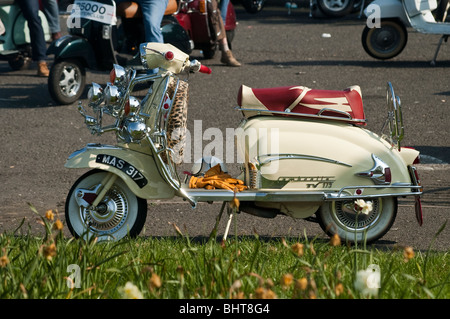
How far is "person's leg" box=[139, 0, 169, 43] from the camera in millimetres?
8805

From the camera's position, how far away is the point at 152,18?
8.82 m

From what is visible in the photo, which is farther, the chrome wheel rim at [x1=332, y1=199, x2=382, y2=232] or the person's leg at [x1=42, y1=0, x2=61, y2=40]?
the person's leg at [x1=42, y1=0, x2=61, y2=40]

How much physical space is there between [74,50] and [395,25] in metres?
4.72

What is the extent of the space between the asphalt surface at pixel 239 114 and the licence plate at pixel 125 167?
1.74 ft

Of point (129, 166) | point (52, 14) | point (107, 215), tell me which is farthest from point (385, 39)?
point (107, 215)

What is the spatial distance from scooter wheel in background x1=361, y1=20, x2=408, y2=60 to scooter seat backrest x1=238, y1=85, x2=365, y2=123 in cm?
618

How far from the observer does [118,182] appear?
494 centimetres

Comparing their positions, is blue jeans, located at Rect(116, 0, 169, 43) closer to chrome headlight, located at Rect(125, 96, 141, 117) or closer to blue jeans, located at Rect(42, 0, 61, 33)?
blue jeans, located at Rect(42, 0, 61, 33)

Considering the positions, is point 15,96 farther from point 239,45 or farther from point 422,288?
point 422,288

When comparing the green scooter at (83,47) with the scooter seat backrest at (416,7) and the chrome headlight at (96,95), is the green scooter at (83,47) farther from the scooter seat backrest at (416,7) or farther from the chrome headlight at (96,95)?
the chrome headlight at (96,95)

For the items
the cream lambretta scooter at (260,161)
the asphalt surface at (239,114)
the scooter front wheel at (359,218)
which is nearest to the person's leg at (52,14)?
the asphalt surface at (239,114)

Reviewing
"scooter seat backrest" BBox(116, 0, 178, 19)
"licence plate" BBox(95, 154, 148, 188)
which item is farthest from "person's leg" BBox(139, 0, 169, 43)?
"licence plate" BBox(95, 154, 148, 188)
